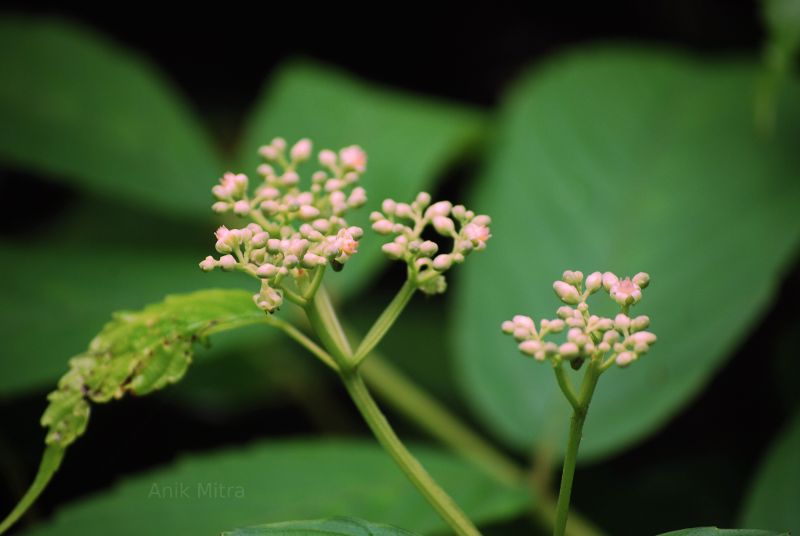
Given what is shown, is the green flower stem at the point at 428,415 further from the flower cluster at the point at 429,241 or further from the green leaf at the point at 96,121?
the flower cluster at the point at 429,241

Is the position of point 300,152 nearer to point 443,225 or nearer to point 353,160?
point 353,160

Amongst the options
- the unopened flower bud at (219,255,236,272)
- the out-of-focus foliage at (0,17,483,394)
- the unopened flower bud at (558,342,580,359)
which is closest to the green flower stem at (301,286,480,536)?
the unopened flower bud at (219,255,236,272)

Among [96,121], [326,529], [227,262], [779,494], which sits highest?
[96,121]

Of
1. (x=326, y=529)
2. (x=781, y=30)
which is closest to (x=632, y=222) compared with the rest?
(x=781, y=30)

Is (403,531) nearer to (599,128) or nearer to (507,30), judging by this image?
(599,128)

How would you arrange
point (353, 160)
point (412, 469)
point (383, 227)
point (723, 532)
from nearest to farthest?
point (723, 532)
point (412, 469)
point (383, 227)
point (353, 160)

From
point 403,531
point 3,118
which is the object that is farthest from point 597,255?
point 3,118
